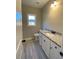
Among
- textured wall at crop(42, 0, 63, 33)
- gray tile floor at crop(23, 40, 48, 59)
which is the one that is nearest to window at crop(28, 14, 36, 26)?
textured wall at crop(42, 0, 63, 33)

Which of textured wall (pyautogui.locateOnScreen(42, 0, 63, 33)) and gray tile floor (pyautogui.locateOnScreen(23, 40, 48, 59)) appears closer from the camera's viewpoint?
textured wall (pyautogui.locateOnScreen(42, 0, 63, 33))

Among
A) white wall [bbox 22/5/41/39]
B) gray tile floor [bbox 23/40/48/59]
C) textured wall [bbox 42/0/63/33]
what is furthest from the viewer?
white wall [bbox 22/5/41/39]

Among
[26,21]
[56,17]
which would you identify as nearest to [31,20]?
[26,21]

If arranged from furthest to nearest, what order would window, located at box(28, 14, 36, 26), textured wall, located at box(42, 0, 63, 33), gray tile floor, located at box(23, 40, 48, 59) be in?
window, located at box(28, 14, 36, 26) < gray tile floor, located at box(23, 40, 48, 59) < textured wall, located at box(42, 0, 63, 33)

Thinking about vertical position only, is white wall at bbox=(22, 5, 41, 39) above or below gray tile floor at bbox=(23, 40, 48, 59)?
above

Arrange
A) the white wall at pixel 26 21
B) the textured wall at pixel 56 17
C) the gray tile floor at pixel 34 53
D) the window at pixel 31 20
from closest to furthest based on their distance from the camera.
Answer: the textured wall at pixel 56 17 → the gray tile floor at pixel 34 53 → the white wall at pixel 26 21 → the window at pixel 31 20

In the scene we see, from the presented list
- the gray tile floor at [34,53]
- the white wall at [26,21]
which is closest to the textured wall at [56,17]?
the gray tile floor at [34,53]

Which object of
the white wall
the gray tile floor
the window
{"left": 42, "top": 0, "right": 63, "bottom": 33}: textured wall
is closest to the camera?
{"left": 42, "top": 0, "right": 63, "bottom": 33}: textured wall

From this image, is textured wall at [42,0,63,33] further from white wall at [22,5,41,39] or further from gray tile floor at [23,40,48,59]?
white wall at [22,5,41,39]

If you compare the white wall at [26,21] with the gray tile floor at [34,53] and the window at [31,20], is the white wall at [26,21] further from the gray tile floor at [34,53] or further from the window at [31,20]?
the gray tile floor at [34,53]

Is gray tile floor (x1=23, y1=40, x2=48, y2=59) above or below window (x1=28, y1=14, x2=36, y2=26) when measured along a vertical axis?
below

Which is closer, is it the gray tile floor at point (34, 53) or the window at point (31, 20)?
the gray tile floor at point (34, 53)

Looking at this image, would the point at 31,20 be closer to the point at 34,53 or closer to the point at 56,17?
the point at 56,17

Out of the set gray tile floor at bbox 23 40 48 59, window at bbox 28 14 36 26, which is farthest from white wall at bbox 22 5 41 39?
gray tile floor at bbox 23 40 48 59
